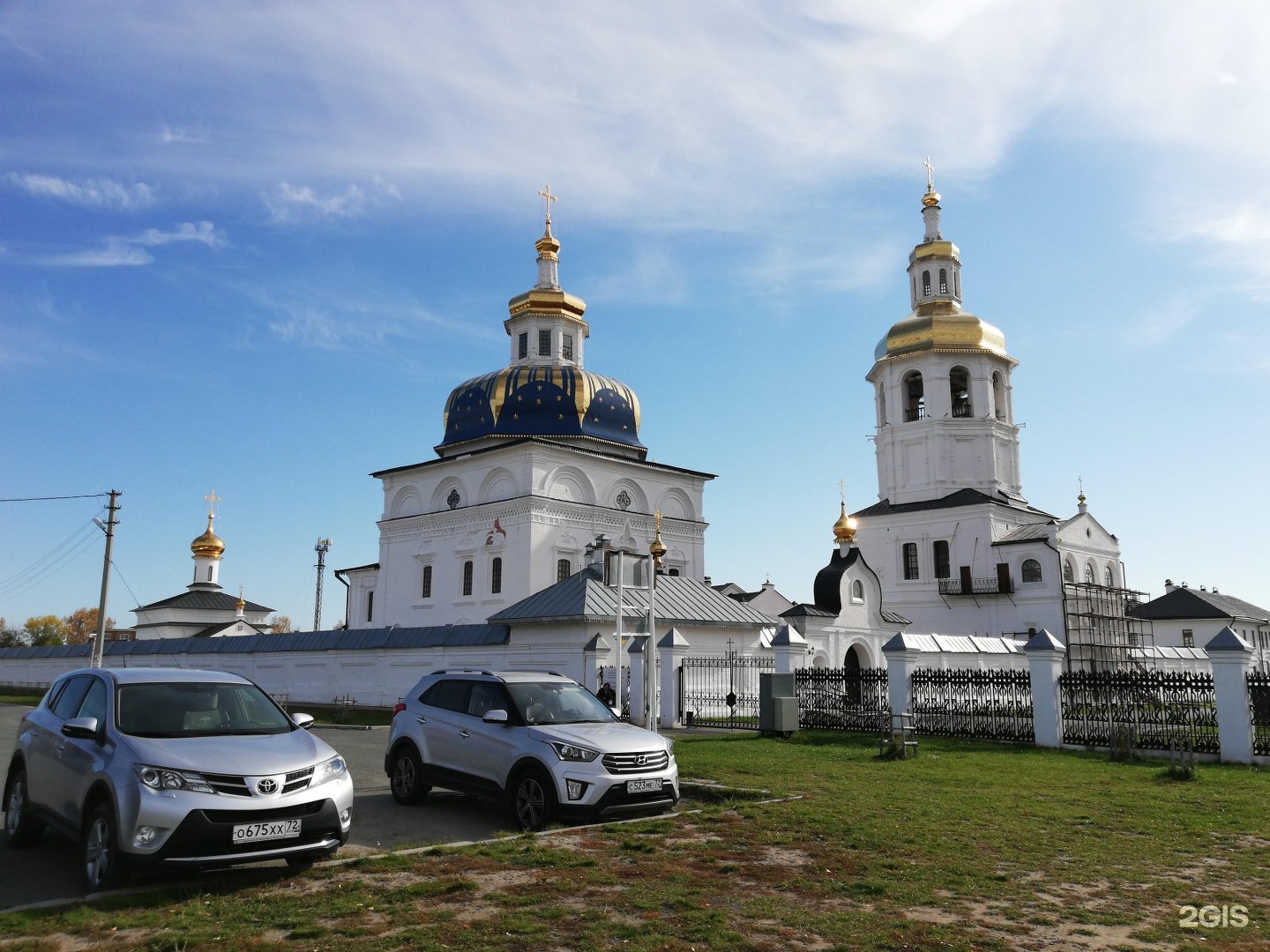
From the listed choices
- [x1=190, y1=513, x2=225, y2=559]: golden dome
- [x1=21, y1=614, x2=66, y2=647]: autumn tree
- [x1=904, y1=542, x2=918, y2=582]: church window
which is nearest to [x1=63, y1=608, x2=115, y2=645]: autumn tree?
[x1=21, y1=614, x2=66, y2=647]: autumn tree

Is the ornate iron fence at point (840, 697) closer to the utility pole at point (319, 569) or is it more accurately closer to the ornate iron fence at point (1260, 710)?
the ornate iron fence at point (1260, 710)

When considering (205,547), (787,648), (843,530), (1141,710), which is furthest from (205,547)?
(1141,710)

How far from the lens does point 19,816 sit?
767cm

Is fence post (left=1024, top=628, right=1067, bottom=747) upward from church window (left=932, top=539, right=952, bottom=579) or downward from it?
downward

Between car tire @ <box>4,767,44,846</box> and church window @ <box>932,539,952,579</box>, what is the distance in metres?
38.4

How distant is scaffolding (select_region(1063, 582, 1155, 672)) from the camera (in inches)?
1496

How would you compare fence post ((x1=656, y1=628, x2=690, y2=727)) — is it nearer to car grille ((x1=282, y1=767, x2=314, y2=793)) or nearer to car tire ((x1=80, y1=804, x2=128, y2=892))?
car grille ((x1=282, y1=767, x2=314, y2=793))

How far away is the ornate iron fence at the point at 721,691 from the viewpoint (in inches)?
843

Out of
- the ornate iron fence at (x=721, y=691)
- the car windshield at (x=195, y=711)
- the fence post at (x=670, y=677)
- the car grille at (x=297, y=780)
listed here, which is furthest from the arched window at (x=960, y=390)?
the car grille at (x=297, y=780)

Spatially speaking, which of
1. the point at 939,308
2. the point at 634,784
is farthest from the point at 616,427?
the point at 634,784

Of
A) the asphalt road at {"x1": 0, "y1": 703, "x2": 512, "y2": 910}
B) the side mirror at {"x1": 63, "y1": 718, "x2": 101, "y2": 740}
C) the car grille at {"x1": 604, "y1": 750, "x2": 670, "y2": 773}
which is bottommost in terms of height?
the asphalt road at {"x1": 0, "y1": 703, "x2": 512, "y2": 910}

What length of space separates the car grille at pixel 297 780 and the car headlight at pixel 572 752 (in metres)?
2.57

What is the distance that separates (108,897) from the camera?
19.6 feet

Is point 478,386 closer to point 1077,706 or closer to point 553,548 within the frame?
point 553,548
